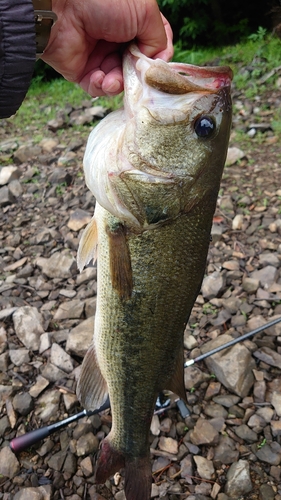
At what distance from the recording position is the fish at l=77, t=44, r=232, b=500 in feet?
5.69

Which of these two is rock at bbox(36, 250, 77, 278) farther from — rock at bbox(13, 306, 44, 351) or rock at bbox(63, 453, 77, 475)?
rock at bbox(63, 453, 77, 475)

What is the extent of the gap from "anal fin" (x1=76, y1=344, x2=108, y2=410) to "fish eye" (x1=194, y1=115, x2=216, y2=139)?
3.87ft

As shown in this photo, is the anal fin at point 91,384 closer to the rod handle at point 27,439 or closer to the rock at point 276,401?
the rod handle at point 27,439

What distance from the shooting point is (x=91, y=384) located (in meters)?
2.29

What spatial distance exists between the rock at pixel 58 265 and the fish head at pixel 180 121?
229cm

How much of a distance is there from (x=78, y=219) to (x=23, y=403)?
209 cm

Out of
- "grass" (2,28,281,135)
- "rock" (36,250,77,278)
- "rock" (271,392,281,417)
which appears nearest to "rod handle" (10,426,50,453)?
"rock" (271,392,281,417)

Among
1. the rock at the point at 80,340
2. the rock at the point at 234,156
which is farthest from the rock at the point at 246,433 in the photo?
the rock at the point at 234,156

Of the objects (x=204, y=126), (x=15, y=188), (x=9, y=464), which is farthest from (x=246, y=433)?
(x=15, y=188)

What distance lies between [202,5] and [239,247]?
9.23 metres

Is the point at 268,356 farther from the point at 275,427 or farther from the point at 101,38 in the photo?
the point at 101,38

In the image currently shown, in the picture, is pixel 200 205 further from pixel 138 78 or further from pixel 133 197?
pixel 138 78

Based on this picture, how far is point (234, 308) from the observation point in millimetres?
3488

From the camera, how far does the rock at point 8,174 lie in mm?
5402
